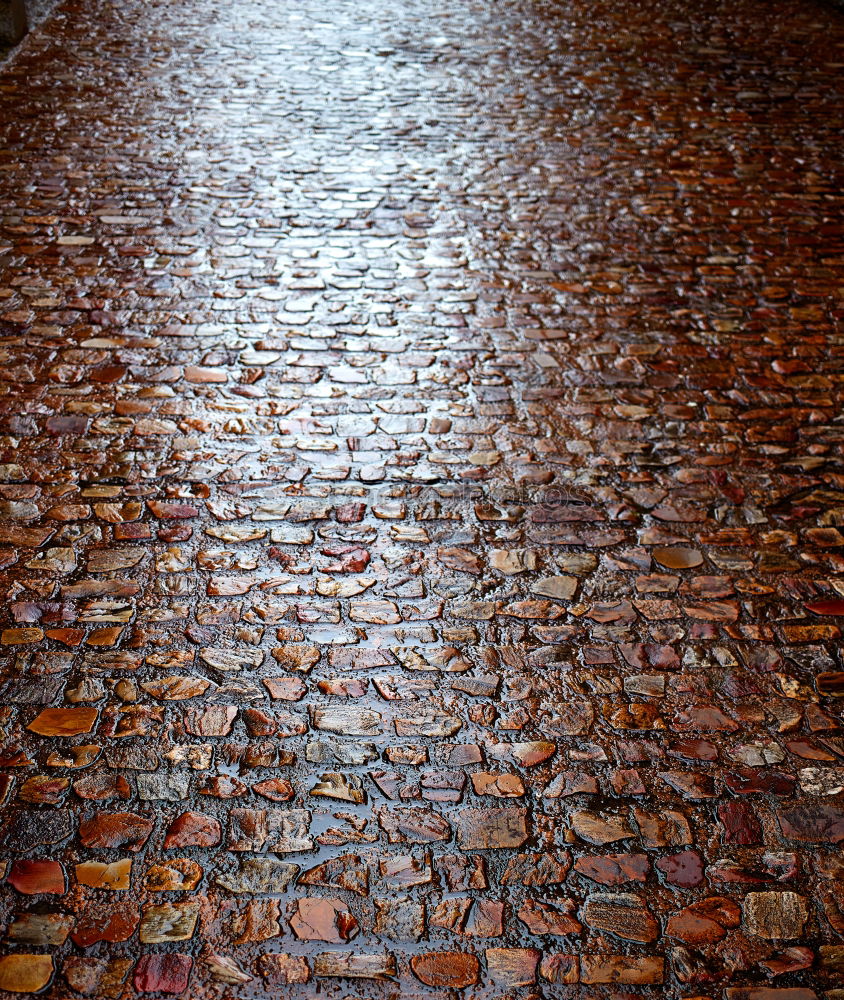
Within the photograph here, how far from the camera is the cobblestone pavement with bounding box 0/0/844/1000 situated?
1981 mm

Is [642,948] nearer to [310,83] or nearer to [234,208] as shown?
[234,208]

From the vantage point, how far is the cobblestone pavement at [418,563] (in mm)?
1981

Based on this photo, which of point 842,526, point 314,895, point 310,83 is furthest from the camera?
point 310,83

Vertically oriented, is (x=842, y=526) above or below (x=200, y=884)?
below

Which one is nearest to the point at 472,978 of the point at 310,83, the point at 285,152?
the point at 285,152

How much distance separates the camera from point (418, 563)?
292cm

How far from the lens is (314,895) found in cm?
200

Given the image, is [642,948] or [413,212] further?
[413,212]

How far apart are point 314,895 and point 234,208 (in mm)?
3979

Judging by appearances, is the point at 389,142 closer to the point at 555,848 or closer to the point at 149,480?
the point at 149,480

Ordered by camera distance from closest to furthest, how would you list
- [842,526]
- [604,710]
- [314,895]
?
[314,895]
[604,710]
[842,526]

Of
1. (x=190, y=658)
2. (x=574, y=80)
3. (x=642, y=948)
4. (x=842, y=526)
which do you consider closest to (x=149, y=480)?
(x=190, y=658)

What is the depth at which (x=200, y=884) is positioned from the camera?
6.59ft

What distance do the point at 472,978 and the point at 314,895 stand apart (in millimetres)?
Answer: 362
